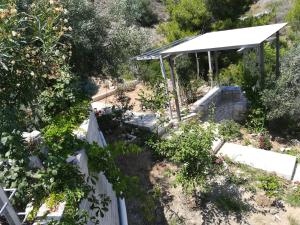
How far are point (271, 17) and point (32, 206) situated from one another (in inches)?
555

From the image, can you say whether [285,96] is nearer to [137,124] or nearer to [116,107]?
[137,124]

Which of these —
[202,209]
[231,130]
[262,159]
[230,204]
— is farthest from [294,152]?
[202,209]

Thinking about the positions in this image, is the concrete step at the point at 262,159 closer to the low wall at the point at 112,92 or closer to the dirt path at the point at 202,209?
the dirt path at the point at 202,209

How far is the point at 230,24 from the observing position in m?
13.6

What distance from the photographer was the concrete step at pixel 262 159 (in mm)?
6707

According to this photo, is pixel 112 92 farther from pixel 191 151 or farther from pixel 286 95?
pixel 191 151

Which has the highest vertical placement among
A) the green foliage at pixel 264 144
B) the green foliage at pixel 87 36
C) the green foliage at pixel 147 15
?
the green foliage at pixel 87 36

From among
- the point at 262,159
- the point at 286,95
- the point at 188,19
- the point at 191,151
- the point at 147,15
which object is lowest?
the point at 262,159

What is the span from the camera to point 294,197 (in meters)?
5.91

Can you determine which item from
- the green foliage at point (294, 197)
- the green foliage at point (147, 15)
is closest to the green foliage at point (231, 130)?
the green foliage at point (294, 197)

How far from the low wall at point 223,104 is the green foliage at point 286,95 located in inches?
58.9

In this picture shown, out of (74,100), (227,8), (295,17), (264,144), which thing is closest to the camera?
(74,100)

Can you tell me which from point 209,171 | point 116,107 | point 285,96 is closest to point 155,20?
point 116,107

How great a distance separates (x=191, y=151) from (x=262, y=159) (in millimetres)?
2672
